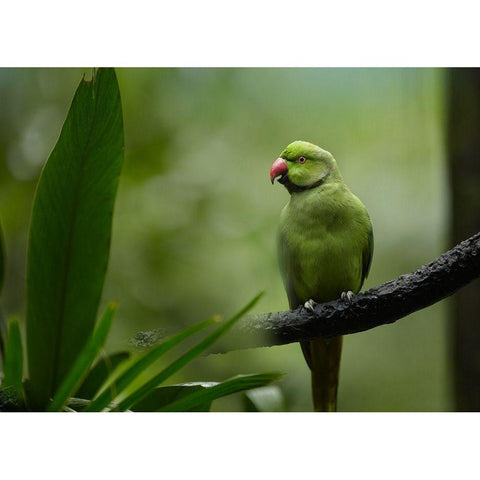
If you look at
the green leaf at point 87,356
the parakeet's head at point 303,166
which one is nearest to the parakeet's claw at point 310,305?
the parakeet's head at point 303,166

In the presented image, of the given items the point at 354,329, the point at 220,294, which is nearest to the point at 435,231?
the point at 354,329

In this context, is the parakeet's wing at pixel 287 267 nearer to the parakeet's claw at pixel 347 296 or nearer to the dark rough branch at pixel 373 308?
the dark rough branch at pixel 373 308

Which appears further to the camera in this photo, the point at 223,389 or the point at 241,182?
the point at 241,182

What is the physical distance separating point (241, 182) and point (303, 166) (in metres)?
0.20

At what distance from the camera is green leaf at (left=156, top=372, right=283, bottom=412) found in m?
1.41

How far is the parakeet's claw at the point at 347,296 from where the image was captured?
182 centimetres

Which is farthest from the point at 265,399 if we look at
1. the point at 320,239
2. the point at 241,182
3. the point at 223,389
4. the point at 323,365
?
the point at 241,182

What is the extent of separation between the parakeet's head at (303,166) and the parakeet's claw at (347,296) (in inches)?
13.4

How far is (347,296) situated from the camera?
6.03 feet

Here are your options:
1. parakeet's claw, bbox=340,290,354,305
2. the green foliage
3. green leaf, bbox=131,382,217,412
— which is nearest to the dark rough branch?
parakeet's claw, bbox=340,290,354,305

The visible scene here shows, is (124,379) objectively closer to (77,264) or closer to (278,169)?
(77,264)
